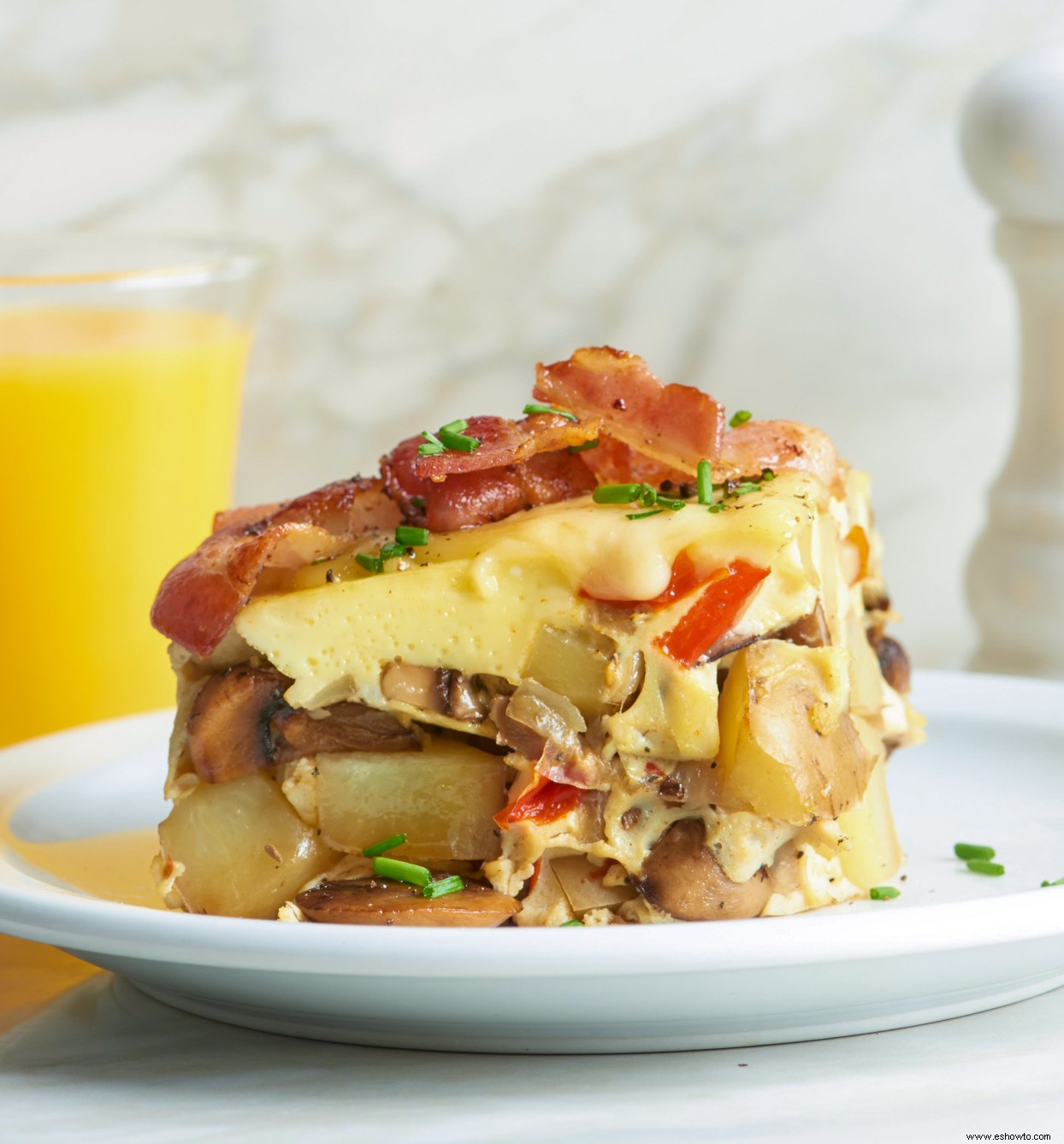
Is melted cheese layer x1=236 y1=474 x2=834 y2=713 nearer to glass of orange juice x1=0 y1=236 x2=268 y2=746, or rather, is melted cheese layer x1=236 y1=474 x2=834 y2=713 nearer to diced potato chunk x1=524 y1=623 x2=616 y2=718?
diced potato chunk x1=524 y1=623 x2=616 y2=718

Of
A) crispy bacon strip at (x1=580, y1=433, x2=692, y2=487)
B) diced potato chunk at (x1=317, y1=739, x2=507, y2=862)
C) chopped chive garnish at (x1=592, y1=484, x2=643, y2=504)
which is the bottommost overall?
diced potato chunk at (x1=317, y1=739, x2=507, y2=862)

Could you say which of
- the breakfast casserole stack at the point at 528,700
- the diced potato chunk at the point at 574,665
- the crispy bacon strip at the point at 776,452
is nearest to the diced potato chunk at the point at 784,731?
the breakfast casserole stack at the point at 528,700

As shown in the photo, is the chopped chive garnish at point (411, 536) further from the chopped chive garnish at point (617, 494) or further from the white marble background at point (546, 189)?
the white marble background at point (546, 189)

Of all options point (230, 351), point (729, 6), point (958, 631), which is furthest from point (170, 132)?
point (958, 631)

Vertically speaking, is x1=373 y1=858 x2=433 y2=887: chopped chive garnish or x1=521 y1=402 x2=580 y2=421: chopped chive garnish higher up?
x1=521 y1=402 x2=580 y2=421: chopped chive garnish

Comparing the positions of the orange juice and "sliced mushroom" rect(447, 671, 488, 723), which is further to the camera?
the orange juice

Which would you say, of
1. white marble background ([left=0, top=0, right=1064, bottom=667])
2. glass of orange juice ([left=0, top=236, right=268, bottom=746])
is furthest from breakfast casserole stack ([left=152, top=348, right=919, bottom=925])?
white marble background ([left=0, top=0, right=1064, bottom=667])

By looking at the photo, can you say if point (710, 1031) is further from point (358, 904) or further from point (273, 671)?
point (273, 671)
